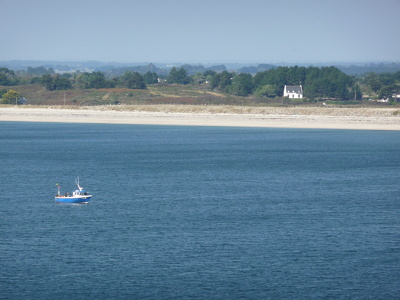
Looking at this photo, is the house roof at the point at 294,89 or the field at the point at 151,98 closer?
the field at the point at 151,98

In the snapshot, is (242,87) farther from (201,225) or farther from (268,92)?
(201,225)

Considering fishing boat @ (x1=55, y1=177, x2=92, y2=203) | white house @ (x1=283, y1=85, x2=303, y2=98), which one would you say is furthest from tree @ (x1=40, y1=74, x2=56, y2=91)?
fishing boat @ (x1=55, y1=177, x2=92, y2=203)

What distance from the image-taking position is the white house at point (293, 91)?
544ft

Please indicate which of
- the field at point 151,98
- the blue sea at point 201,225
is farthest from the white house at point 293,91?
the blue sea at point 201,225

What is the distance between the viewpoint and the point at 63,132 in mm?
115500

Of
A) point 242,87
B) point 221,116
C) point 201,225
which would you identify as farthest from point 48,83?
point 201,225

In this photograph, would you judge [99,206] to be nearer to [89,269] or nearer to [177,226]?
[177,226]

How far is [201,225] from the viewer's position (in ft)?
142

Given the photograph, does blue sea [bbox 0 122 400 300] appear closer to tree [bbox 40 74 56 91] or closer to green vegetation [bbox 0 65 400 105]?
green vegetation [bbox 0 65 400 105]

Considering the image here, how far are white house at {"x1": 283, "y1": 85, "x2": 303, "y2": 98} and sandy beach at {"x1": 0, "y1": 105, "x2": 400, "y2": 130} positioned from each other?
89.6ft

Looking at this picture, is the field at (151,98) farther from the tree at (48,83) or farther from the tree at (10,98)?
the tree at (10,98)

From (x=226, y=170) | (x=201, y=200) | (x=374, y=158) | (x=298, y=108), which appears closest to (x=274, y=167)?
(x=226, y=170)

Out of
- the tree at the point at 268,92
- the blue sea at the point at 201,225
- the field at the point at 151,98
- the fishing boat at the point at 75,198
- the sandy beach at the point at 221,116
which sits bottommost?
the blue sea at the point at 201,225

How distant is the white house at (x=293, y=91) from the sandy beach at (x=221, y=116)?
27.3 metres
